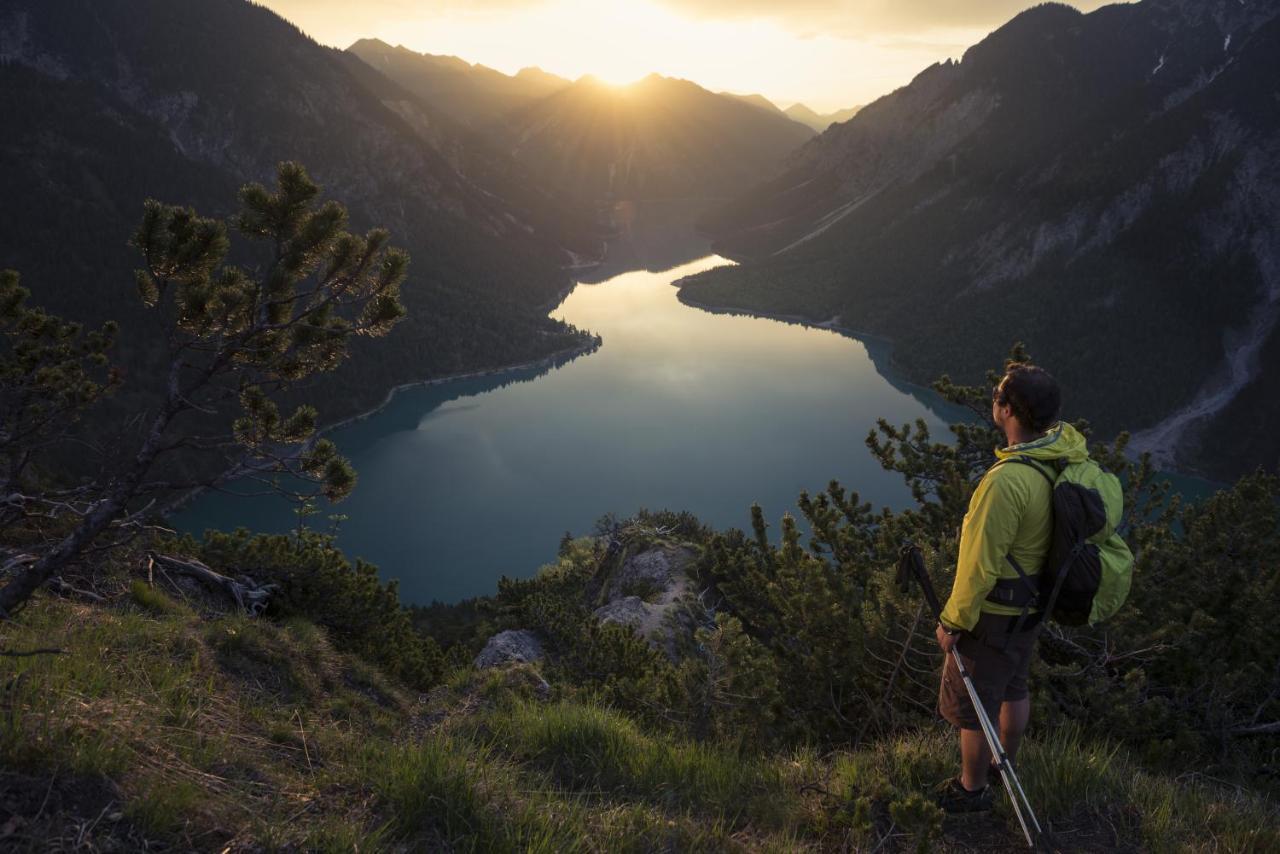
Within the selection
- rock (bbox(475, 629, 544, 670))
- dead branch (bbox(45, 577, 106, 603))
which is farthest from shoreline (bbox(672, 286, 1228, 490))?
dead branch (bbox(45, 577, 106, 603))

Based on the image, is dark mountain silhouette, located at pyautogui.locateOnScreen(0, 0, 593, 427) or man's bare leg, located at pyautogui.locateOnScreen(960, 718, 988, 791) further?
dark mountain silhouette, located at pyautogui.locateOnScreen(0, 0, 593, 427)

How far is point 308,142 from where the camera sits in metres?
152

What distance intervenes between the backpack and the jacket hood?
0.04m

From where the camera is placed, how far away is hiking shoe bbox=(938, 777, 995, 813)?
4.19 metres

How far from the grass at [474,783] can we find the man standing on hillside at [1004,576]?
0.41 m

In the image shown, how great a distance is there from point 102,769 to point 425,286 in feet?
474

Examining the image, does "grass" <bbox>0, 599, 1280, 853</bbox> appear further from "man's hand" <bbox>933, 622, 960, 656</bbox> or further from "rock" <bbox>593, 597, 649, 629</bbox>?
"rock" <bbox>593, 597, 649, 629</bbox>

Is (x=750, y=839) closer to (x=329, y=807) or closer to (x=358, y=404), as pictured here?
(x=329, y=807)

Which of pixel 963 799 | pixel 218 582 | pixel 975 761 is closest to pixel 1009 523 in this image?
pixel 975 761

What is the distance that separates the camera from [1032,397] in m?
4.06

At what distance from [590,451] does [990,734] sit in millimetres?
Result: 80782

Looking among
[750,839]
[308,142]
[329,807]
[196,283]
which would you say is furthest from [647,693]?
[308,142]

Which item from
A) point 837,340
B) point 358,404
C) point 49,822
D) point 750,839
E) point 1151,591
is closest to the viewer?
point 49,822

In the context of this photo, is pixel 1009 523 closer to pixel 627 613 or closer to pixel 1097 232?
pixel 627 613
